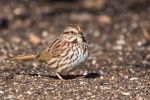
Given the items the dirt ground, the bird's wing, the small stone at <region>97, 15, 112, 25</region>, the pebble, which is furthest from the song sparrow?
the small stone at <region>97, 15, 112, 25</region>

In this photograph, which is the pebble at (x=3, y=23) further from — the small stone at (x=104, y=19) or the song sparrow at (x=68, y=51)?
the song sparrow at (x=68, y=51)

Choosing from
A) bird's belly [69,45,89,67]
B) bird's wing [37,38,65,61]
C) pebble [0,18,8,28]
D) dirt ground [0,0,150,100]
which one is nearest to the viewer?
dirt ground [0,0,150,100]

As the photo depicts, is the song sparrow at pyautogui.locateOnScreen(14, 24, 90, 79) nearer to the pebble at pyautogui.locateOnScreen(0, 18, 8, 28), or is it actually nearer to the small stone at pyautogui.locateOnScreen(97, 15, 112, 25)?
the pebble at pyautogui.locateOnScreen(0, 18, 8, 28)

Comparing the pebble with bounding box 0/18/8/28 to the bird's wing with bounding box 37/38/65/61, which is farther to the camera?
the pebble with bounding box 0/18/8/28

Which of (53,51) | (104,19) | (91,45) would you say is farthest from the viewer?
(104,19)

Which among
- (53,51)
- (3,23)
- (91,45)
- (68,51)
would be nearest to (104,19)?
(91,45)

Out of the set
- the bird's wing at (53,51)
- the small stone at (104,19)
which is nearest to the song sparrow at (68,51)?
the bird's wing at (53,51)

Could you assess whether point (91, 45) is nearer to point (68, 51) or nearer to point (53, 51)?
point (53, 51)
